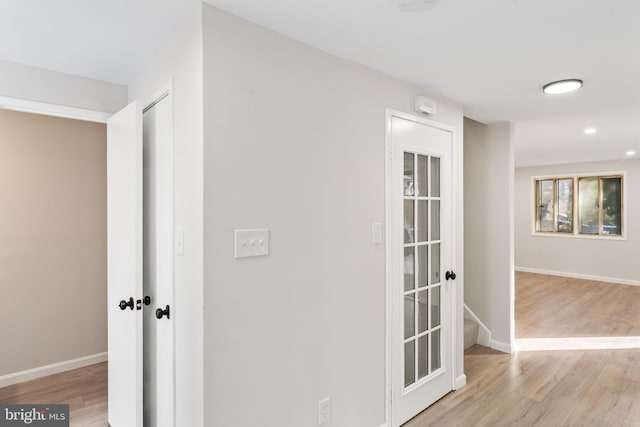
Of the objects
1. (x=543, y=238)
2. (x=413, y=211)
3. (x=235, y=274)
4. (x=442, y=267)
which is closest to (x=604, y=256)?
(x=543, y=238)

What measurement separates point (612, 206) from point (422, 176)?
256 inches

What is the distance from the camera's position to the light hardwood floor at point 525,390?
2445mm

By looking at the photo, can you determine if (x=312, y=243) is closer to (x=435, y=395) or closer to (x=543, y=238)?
(x=435, y=395)

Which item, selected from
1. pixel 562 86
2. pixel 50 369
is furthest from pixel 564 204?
pixel 50 369

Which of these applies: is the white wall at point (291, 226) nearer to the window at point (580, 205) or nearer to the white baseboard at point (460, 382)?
the white baseboard at point (460, 382)

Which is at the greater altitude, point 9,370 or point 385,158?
point 385,158

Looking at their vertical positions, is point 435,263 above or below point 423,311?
above

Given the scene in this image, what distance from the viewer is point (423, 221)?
258 cm

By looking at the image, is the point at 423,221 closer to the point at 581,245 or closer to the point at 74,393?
the point at 74,393

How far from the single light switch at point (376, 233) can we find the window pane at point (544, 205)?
23.1ft

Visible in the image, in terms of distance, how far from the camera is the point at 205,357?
1454mm

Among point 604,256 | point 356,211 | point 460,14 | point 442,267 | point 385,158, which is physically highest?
point 460,14

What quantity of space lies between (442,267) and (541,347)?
1.99m

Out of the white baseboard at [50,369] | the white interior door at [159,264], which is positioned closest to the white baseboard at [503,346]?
the white interior door at [159,264]
